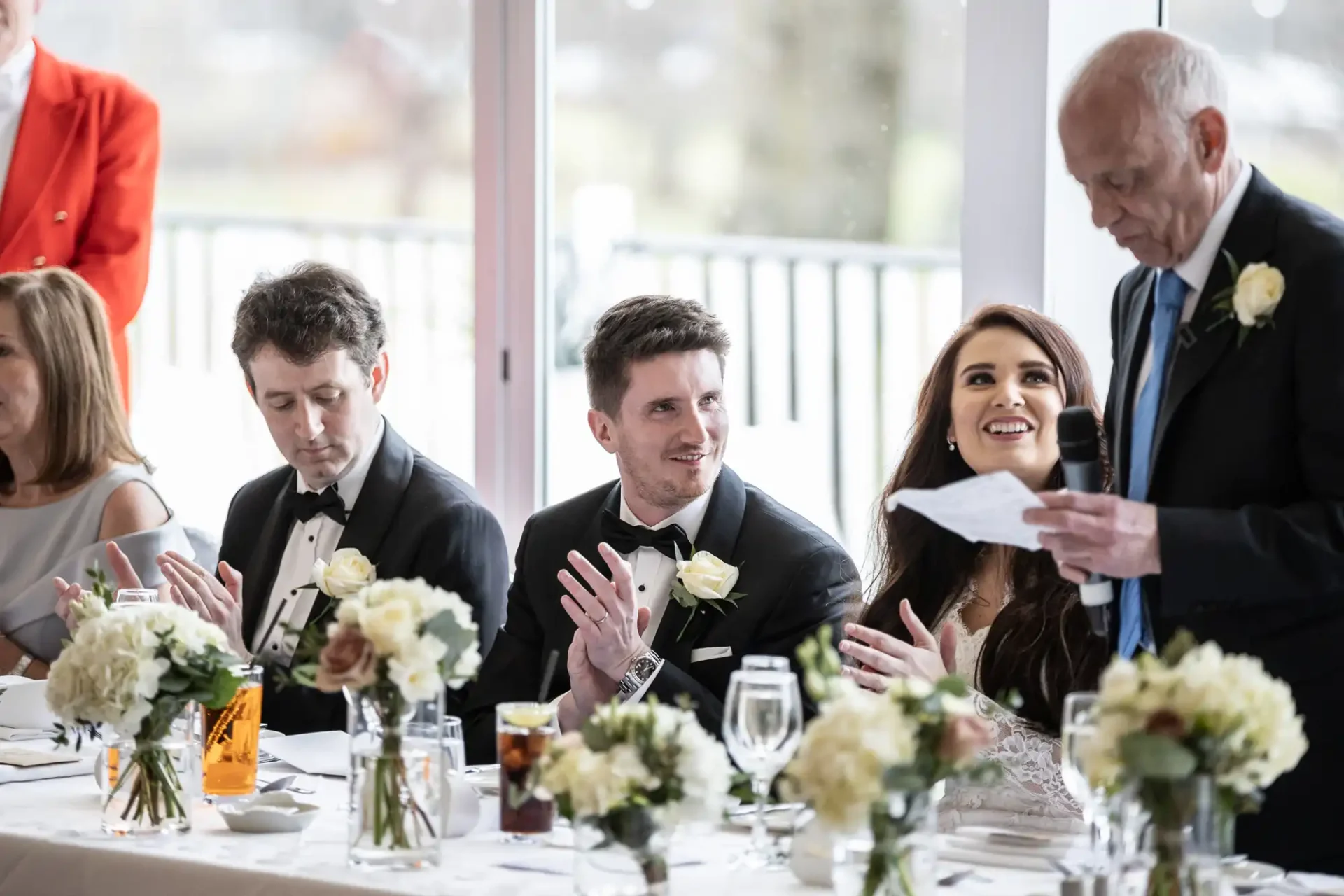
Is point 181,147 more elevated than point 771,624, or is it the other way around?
point 181,147

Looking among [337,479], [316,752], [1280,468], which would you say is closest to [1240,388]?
[1280,468]

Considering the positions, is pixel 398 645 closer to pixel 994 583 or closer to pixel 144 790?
pixel 144 790

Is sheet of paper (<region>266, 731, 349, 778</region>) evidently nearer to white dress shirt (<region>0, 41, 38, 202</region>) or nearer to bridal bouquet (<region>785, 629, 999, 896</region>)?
bridal bouquet (<region>785, 629, 999, 896</region>)

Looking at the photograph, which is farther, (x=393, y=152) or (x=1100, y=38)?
(x=393, y=152)

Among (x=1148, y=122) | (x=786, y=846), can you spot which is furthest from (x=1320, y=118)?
(x=786, y=846)

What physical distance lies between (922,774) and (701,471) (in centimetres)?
151

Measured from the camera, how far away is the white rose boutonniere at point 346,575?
9.88ft

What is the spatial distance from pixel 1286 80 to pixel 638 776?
257 centimetres

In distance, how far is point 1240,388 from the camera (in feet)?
7.91

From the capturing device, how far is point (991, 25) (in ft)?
12.1

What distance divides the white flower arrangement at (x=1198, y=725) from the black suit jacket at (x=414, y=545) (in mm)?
1815

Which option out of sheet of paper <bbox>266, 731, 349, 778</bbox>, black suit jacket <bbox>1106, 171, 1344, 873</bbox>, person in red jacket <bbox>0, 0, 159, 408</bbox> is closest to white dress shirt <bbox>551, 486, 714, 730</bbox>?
sheet of paper <bbox>266, 731, 349, 778</bbox>

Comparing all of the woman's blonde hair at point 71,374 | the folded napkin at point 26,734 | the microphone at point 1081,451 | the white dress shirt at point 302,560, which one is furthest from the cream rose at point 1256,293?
the woman's blonde hair at point 71,374

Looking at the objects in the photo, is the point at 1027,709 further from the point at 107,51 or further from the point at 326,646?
the point at 107,51
